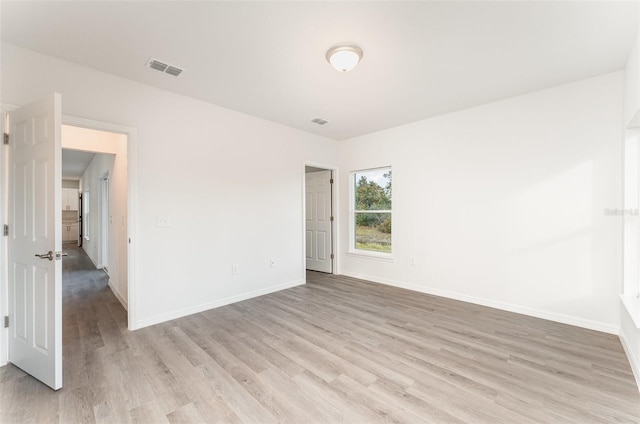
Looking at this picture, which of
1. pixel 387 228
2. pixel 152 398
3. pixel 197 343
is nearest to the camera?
pixel 152 398

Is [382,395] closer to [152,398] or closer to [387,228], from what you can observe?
[152,398]

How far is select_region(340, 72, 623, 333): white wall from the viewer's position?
9.22 feet

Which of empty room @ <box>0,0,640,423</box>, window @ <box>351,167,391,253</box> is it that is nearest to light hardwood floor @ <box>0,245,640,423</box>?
empty room @ <box>0,0,640,423</box>

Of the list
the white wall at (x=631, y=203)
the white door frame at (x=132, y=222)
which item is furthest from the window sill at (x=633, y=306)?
the white door frame at (x=132, y=222)

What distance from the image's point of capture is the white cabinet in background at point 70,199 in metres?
10.1

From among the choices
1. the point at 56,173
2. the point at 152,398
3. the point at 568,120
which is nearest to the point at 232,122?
the point at 56,173

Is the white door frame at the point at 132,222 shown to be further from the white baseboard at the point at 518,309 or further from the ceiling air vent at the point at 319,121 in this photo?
the white baseboard at the point at 518,309

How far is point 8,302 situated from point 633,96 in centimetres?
547

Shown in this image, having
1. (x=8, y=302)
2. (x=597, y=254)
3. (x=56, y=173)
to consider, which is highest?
(x=56, y=173)

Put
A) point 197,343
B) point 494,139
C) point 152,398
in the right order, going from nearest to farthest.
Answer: point 152,398 < point 197,343 < point 494,139

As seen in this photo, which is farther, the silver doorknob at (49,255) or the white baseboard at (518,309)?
the white baseboard at (518,309)

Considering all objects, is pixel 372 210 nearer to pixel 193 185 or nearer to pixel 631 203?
pixel 193 185

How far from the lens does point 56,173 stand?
1.91 meters

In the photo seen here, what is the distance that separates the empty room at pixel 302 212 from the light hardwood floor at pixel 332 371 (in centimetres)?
2
